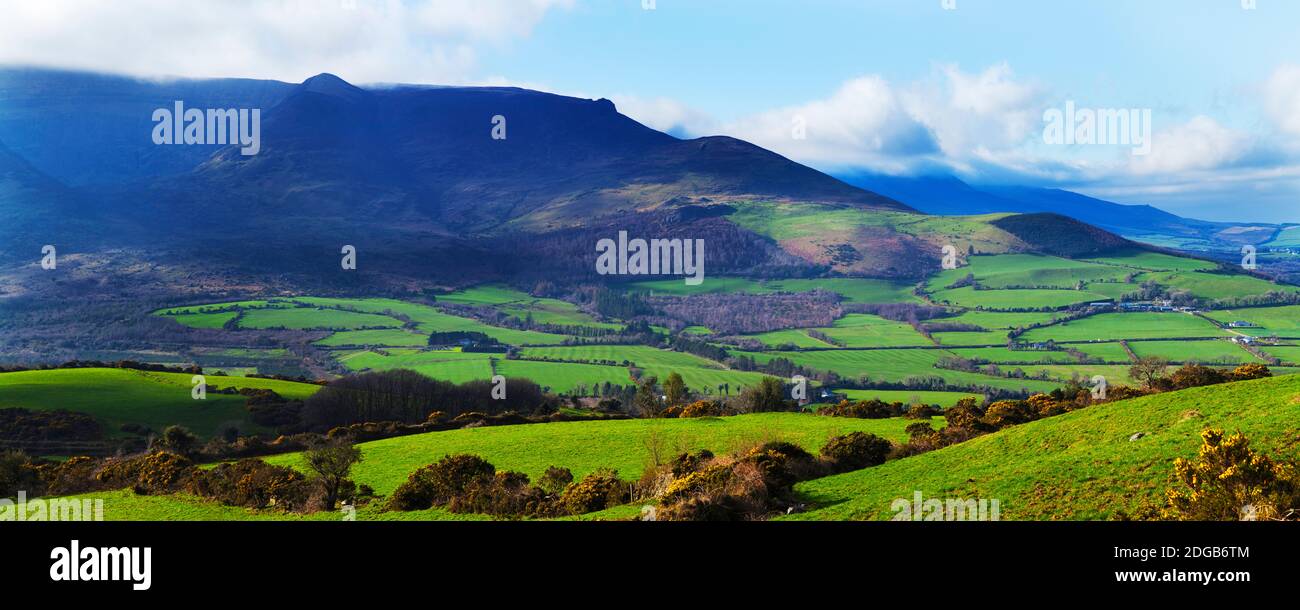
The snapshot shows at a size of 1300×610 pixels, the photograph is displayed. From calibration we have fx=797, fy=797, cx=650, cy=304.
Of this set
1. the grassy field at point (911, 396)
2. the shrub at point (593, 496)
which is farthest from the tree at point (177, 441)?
the grassy field at point (911, 396)

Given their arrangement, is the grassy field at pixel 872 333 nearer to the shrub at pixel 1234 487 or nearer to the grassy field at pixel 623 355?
the grassy field at pixel 623 355

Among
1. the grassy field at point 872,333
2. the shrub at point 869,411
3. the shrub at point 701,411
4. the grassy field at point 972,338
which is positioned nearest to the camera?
the shrub at point 869,411

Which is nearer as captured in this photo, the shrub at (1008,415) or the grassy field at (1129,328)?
the shrub at (1008,415)

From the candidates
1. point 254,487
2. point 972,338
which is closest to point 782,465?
point 254,487

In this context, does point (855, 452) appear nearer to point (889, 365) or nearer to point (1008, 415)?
point (1008, 415)

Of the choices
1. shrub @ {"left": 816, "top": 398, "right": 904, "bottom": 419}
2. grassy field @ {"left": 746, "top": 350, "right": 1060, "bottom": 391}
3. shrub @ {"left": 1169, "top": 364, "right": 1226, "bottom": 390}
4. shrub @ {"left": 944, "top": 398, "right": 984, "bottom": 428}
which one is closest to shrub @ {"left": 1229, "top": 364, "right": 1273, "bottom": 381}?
shrub @ {"left": 1169, "top": 364, "right": 1226, "bottom": 390}

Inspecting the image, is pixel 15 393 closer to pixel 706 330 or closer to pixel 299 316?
pixel 299 316
